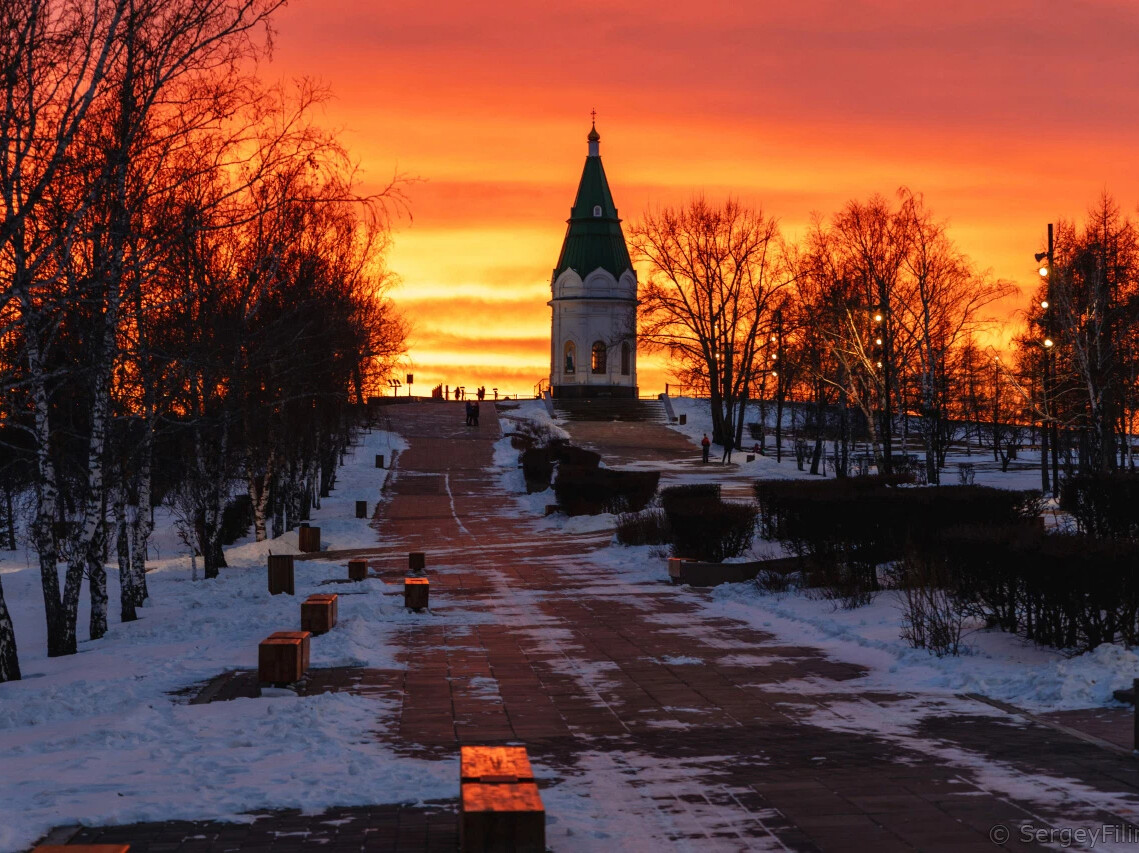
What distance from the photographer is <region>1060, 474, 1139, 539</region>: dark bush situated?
1998 cm

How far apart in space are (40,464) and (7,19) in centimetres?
621

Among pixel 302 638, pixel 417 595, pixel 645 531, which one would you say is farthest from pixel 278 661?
pixel 645 531

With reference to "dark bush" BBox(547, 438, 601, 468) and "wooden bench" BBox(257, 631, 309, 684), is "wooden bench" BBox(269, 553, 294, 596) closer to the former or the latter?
"wooden bench" BBox(257, 631, 309, 684)

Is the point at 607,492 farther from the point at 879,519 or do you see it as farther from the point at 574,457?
the point at 879,519

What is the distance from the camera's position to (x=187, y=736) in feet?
31.2

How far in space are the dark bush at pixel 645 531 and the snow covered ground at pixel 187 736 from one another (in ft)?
33.1

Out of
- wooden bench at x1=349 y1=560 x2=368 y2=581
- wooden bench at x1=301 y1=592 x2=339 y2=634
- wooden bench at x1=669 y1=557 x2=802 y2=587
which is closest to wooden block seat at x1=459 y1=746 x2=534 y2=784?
wooden bench at x1=301 y1=592 x2=339 y2=634

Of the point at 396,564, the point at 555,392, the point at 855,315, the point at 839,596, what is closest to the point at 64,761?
the point at 839,596

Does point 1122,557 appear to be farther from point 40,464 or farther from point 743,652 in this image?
point 40,464

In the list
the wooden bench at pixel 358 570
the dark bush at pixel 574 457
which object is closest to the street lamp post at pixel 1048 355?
the dark bush at pixel 574 457

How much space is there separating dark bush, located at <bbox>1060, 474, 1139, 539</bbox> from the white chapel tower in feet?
221

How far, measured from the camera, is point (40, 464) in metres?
15.7

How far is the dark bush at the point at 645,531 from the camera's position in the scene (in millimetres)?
28016

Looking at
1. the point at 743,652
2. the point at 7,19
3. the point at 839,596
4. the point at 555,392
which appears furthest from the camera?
the point at 555,392
